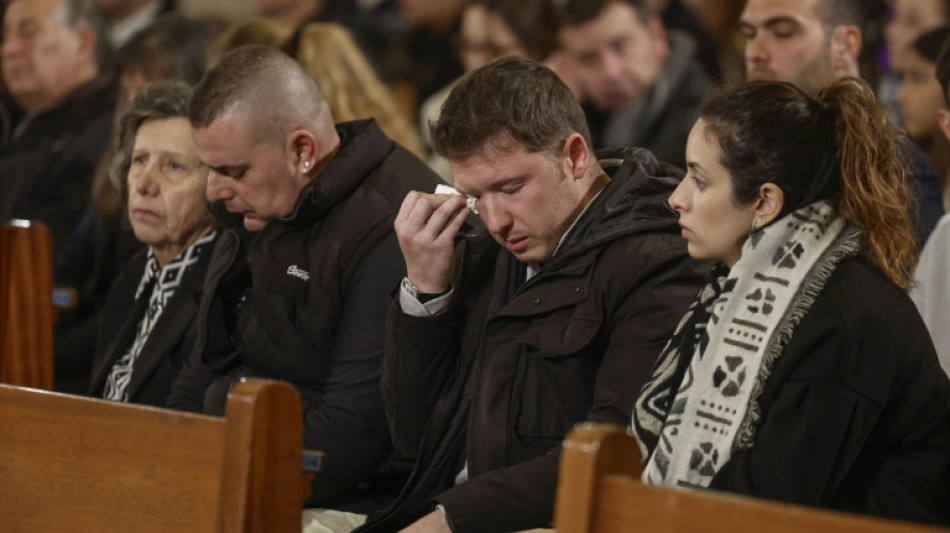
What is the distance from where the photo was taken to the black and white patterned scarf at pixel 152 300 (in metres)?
3.24

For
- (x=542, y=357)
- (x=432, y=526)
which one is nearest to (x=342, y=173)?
(x=542, y=357)

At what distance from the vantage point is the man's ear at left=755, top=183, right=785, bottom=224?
2045mm

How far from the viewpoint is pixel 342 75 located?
157 inches

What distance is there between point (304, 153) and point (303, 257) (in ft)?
0.79

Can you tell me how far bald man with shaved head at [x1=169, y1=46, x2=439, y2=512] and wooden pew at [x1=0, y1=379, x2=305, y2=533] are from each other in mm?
770

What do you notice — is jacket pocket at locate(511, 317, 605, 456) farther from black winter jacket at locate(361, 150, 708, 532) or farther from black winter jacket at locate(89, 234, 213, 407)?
black winter jacket at locate(89, 234, 213, 407)

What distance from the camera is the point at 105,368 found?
10.9ft

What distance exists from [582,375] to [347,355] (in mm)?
579

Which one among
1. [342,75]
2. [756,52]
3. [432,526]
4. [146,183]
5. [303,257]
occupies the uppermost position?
[756,52]

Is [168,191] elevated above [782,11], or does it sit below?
below

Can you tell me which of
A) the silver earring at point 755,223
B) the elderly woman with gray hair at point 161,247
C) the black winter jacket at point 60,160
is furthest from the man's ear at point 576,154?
the black winter jacket at point 60,160

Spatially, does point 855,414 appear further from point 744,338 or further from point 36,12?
point 36,12

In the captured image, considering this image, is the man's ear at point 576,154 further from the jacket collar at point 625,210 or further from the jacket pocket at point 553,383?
the jacket pocket at point 553,383

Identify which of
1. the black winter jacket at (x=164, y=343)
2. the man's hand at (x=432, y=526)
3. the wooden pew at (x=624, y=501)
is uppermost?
the wooden pew at (x=624, y=501)
